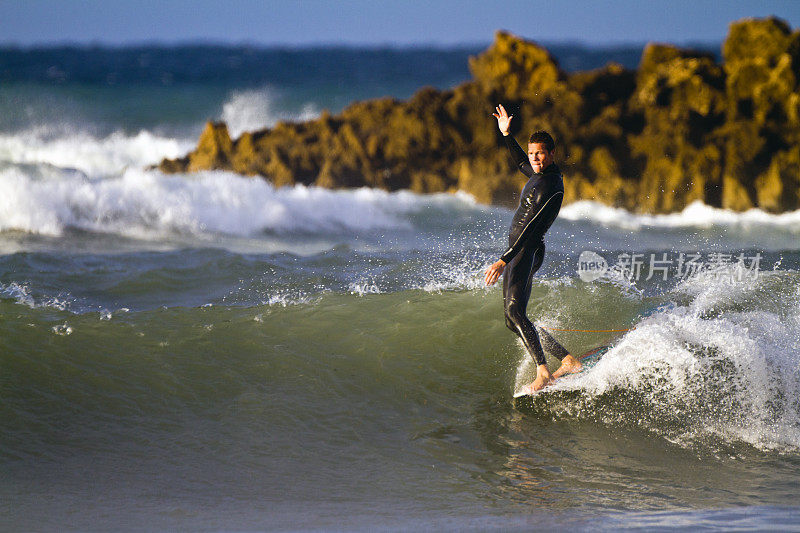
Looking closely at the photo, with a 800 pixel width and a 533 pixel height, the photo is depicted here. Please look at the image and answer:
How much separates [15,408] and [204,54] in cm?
3811

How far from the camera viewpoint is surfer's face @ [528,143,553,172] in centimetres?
498

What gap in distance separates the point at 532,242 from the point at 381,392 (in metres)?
1.51

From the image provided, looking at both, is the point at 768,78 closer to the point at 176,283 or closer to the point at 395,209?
the point at 395,209

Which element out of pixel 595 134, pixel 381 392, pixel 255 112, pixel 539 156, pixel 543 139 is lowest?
pixel 381 392

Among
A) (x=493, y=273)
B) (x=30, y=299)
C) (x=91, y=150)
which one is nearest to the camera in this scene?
(x=493, y=273)

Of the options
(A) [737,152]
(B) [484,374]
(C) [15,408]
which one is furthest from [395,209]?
(C) [15,408]

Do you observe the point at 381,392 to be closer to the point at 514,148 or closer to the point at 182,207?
the point at 514,148

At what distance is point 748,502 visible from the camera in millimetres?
3936

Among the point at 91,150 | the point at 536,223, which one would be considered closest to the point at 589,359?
the point at 536,223

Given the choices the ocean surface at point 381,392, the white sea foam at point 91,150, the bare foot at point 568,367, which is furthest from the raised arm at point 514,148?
the white sea foam at point 91,150

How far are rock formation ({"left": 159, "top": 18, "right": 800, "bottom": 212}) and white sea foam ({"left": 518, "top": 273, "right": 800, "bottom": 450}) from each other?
10.4 m

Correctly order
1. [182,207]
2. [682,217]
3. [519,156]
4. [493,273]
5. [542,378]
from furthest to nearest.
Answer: [682,217]
[182,207]
[519,156]
[542,378]
[493,273]

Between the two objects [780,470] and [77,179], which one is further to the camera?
[77,179]

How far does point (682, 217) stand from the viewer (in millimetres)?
15219
